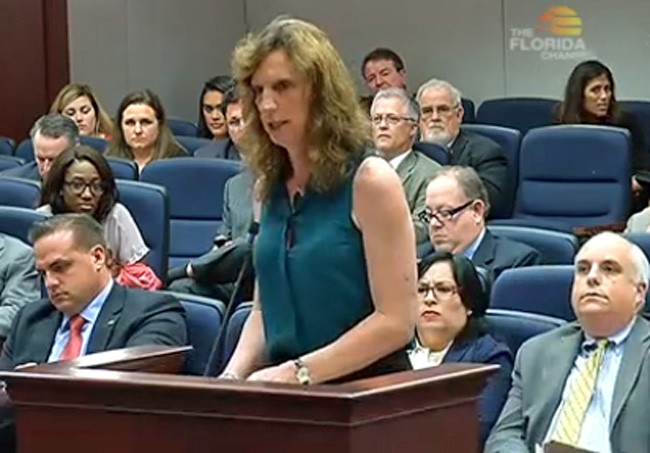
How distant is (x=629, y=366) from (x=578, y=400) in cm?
15

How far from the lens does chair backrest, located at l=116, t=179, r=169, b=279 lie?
518cm

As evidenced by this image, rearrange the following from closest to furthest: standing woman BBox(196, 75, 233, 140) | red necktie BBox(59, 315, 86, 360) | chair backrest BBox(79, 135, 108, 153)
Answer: red necktie BBox(59, 315, 86, 360), chair backrest BBox(79, 135, 108, 153), standing woman BBox(196, 75, 233, 140)

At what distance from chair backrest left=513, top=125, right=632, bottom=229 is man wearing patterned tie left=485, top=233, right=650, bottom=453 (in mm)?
3020

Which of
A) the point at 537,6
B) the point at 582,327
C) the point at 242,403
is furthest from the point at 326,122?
the point at 537,6

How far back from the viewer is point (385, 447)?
1.87 meters

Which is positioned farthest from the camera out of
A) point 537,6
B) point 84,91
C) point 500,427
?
point 537,6

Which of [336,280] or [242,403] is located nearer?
[242,403]

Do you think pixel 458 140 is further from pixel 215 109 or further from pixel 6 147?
pixel 6 147

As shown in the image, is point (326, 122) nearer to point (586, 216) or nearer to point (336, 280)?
point (336, 280)

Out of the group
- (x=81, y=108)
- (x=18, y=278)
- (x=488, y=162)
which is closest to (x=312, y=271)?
(x=18, y=278)

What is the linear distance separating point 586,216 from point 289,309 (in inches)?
180

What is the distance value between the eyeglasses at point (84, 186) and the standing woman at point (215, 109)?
262 centimetres

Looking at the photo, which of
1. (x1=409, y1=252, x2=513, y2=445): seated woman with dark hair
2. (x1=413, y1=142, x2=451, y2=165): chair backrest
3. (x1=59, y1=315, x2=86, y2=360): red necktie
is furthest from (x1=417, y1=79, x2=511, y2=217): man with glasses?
(x1=59, y1=315, x2=86, y2=360): red necktie

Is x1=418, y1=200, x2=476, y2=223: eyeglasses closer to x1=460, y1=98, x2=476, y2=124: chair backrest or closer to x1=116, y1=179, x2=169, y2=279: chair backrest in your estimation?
x1=116, y1=179, x2=169, y2=279: chair backrest
